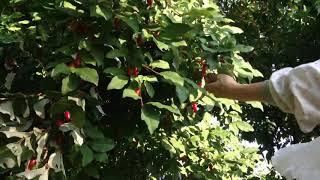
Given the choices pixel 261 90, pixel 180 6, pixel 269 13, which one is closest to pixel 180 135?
pixel 180 6

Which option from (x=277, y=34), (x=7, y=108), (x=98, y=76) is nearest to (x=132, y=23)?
(x=98, y=76)

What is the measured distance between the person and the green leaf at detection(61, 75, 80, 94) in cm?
64

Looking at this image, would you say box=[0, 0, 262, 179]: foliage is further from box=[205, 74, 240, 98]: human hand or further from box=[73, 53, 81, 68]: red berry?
A: box=[205, 74, 240, 98]: human hand

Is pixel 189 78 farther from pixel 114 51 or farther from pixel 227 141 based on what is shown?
pixel 227 141

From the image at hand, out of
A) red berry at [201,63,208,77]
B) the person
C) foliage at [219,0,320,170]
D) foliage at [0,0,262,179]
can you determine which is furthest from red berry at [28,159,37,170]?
foliage at [219,0,320,170]

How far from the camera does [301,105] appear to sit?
1058mm

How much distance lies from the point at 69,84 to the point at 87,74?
6 cm

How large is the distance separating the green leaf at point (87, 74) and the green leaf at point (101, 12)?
0.16 meters

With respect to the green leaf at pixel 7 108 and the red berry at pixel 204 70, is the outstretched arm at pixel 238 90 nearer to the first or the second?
the red berry at pixel 204 70

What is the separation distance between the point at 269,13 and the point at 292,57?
391 millimetres

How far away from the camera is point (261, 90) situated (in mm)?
1152

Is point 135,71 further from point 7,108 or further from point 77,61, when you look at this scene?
point 7,108

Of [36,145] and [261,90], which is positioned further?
[36,145]

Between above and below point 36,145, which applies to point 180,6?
above
